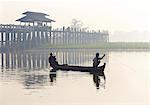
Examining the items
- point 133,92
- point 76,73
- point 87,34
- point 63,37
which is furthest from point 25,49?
point 133,92

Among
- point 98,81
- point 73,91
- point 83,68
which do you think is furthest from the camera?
point 83,68

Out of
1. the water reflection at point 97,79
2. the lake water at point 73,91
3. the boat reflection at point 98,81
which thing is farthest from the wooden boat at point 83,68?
the lake water at point 73,91

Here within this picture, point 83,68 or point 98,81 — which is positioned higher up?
point 83,68

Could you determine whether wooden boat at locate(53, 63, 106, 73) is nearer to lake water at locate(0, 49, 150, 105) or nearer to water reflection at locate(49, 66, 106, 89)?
water reflection at locate(49, 66, 106, 89)

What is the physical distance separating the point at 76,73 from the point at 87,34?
1987 inches

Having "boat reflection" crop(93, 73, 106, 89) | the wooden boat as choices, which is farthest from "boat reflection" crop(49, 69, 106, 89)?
the wooden boat

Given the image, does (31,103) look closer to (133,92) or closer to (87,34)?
(133,92)

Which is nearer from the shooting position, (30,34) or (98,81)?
(98,81)

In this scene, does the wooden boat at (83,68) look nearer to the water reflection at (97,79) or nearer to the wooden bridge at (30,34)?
the water reflection at (97,79)

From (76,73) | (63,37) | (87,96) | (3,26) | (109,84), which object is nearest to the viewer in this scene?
(87,96)

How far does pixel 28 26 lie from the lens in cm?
6197

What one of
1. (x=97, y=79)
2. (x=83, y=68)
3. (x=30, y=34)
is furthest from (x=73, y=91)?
(x=30, y=34)

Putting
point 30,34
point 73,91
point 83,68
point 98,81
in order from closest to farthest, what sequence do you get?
point 73,91 → point 98,81 → point 83,68 → point 30,34

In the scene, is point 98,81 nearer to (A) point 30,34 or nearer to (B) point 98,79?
(B) point 98,79
